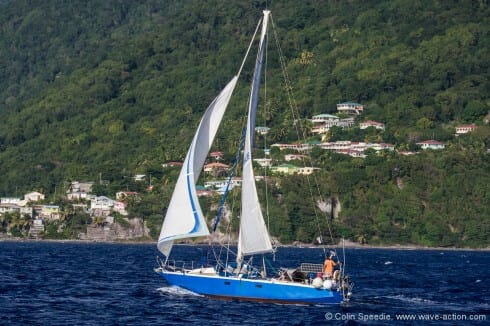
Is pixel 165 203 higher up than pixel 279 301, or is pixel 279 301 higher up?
pixel 165 203

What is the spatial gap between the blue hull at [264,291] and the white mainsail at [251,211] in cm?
133

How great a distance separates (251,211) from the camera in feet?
180

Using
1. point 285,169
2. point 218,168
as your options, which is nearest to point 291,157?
point 285,169

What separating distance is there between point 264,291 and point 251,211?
12.4 ft

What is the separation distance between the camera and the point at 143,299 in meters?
59.7

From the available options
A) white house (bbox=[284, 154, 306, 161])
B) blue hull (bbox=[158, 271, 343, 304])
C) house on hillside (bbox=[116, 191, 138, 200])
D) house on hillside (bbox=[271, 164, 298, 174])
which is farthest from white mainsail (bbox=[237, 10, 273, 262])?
white house (bbox=[284, 154, 306, 161])

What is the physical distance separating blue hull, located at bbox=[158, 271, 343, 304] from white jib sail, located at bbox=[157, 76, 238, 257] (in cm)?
233

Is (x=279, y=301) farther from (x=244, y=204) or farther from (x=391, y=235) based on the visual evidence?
(x=391, y=235)

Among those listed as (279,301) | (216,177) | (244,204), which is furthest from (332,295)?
(216,177)

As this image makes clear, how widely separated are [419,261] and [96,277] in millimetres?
47105

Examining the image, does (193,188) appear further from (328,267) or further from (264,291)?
(328,267)

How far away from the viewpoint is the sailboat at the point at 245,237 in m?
53.9

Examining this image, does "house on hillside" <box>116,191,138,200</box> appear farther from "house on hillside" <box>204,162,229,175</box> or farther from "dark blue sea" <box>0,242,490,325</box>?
"dark blue sea" <box>0,242,490,325</box>

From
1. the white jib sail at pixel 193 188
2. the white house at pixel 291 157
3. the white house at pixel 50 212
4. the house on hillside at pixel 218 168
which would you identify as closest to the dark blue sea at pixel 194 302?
the white jib sail at pixel 193 188
